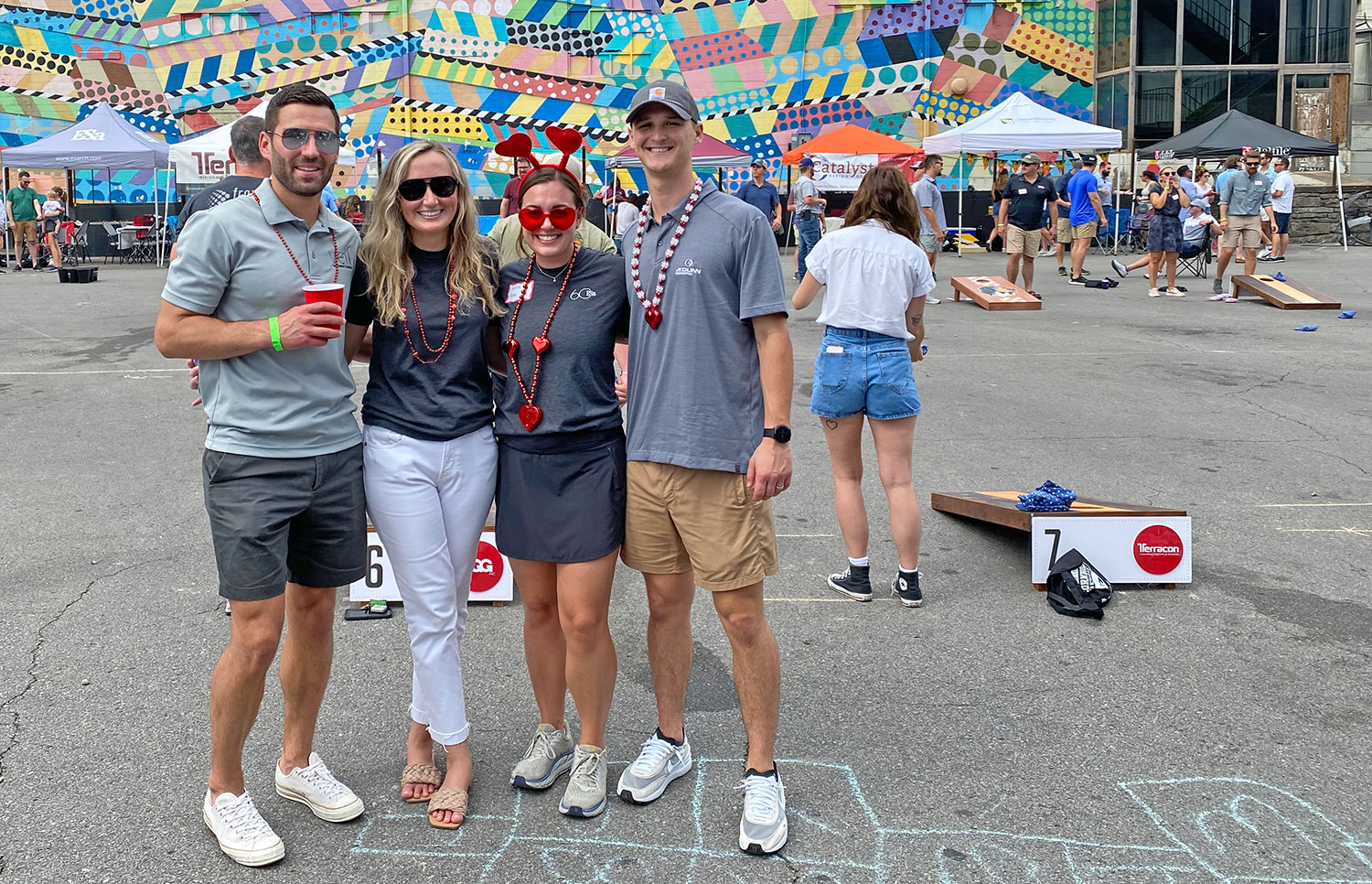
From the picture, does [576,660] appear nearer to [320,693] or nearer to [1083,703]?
[320,693]

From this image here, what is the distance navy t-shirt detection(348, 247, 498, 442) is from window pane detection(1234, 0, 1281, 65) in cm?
3232

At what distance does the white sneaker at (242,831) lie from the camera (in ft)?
10.1

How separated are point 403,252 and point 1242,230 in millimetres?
16514

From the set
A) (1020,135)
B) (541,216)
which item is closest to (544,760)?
(541,216)

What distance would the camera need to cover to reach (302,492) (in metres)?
3.16

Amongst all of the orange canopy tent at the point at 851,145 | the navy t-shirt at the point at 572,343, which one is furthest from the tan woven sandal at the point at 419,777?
the orange canopy tent at the point at 851,145

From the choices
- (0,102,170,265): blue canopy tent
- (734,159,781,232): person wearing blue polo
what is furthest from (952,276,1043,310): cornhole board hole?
(0,102,170,265): blue canopy tent

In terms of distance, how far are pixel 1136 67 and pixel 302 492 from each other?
30.7 metres

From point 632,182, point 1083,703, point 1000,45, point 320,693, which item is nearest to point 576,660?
point 320,693

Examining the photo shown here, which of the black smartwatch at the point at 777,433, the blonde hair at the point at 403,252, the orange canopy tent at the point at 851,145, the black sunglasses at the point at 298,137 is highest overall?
the orange canopy tent at the point at 851,145

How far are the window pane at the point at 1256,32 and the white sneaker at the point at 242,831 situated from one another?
33057 mm

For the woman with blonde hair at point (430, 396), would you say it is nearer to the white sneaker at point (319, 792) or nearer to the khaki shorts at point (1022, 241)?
the white sneaker at point (319, 792)

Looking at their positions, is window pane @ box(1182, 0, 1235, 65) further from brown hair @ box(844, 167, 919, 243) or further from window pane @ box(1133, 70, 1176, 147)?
brown hair @ box(844, 167, 919, 243)

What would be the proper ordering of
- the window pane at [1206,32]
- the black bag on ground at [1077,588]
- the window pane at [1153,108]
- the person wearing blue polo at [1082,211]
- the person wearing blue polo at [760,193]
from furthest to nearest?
the window pane at [1206,32], the window pane at [1153,108], the person wearing blue polo at [760,193], the person wearing blue polo at [1082,211], the black bag on ground at [1077,588]
